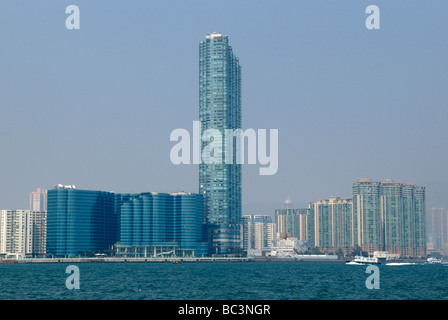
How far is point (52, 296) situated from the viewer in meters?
94.7
